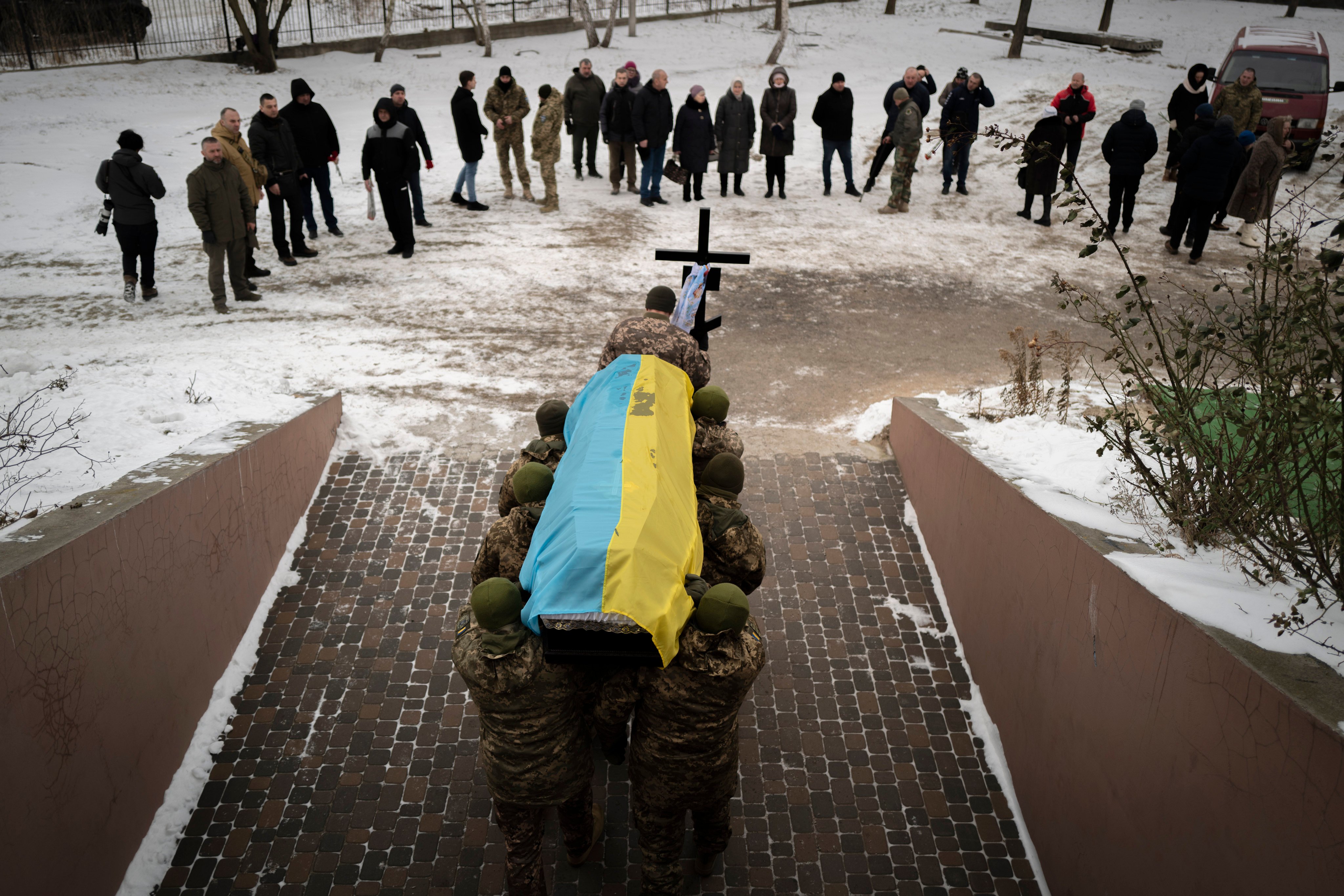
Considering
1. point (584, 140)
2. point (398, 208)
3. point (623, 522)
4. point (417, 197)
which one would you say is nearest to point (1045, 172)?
point (584, 140)

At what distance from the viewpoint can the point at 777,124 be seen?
40.4 feet

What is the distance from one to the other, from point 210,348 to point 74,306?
2.16 meters

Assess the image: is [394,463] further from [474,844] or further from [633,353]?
[474,844]

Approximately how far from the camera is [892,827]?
13.5 feet

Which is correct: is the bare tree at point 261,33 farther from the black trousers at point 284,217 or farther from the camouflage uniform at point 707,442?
the camouflage uniform at point 707,442

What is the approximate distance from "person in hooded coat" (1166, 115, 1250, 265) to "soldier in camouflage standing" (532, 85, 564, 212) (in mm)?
7464

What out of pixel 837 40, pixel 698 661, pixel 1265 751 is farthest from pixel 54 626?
pixel 837 40

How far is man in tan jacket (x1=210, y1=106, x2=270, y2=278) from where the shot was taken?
854 cm

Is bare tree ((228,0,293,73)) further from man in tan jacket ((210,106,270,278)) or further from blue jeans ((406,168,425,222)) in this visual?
man in tan jacket ((210,106,270,278))

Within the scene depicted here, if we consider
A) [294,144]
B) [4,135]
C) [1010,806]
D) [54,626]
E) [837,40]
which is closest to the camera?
[54,626]

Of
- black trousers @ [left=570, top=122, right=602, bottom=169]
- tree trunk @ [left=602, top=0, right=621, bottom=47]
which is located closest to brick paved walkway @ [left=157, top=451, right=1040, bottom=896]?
black trousers @ [left=570, top=122, right=602, bottom=169]

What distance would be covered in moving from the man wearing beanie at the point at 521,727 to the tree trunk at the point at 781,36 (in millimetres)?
18529

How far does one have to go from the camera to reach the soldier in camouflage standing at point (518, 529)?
13.2 feet

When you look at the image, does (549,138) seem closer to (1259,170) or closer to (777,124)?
(777,124)
